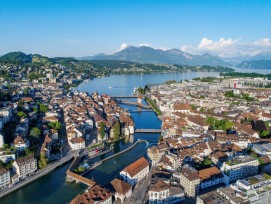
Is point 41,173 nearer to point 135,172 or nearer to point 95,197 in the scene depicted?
point 95,197

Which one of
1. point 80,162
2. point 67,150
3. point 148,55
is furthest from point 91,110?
point 148,55

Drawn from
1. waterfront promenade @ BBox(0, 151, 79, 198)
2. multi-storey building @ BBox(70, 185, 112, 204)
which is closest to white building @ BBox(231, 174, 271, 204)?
multi-storey building @ BBox(70, 185, 112, 204)

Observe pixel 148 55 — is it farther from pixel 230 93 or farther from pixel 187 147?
pixel 187 147

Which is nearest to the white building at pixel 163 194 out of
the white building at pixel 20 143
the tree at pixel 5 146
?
the white building at pixel 20 143

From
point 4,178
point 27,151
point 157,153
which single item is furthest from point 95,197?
point 27,151

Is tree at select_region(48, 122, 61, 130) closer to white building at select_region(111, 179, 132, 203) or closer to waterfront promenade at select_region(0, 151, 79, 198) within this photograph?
waterfront promenade at select_region(0, 151, 79, 198)
